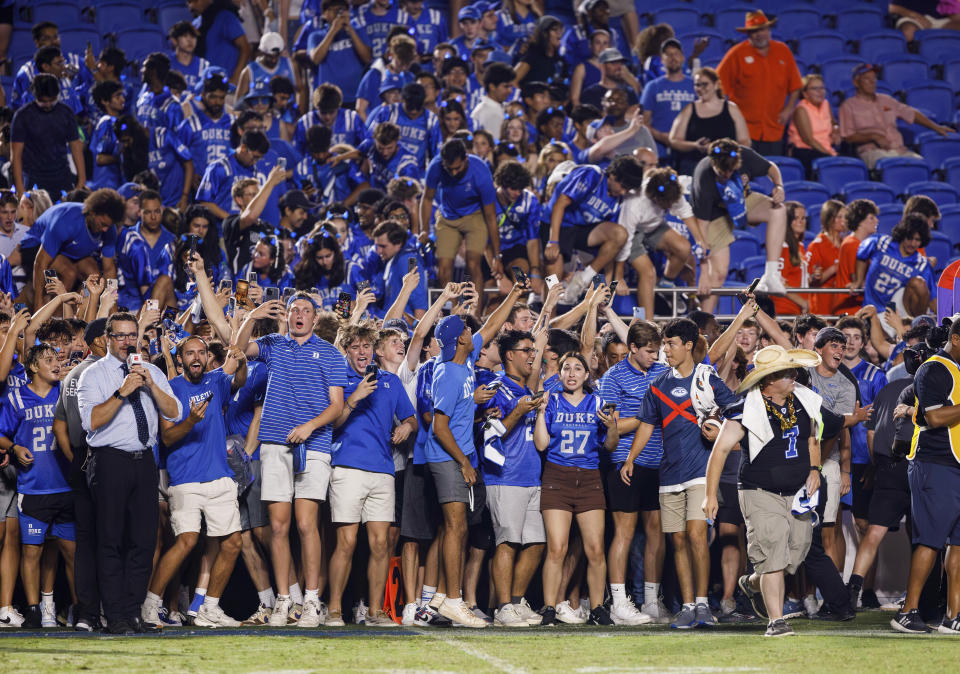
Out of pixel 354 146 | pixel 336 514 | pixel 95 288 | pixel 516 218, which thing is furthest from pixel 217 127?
pixel 336 514

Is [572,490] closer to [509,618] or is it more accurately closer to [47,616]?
[509,618]

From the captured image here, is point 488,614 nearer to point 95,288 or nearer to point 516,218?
point 95,288

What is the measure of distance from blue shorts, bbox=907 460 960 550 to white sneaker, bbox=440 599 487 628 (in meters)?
2.51

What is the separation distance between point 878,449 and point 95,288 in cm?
520

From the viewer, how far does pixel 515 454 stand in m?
7.85

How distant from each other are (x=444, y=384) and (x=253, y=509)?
1.40m

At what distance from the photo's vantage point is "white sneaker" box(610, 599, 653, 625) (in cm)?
770

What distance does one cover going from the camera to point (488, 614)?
8.10 m

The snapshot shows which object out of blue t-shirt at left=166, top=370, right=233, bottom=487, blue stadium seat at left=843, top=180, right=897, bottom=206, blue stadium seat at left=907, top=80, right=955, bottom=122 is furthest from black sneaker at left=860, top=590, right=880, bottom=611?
blue stadium seat at left=907, top=80, right=955, bottom=122

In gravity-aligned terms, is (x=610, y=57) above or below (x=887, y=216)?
above

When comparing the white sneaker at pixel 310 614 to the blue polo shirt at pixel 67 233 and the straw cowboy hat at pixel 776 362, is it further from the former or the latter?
the blue polo shirt at pixel 67 233

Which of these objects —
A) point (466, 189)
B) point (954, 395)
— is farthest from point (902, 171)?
point (954, 395)

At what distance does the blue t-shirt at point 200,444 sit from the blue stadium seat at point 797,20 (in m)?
11.2

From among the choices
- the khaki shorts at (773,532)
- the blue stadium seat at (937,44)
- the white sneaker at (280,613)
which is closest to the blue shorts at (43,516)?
the white sneaker at (280,613)
